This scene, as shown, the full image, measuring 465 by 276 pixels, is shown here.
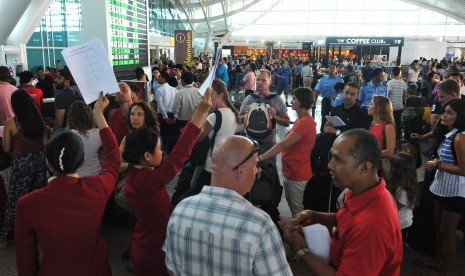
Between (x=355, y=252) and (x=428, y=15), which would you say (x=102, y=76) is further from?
(x=428, y=15)

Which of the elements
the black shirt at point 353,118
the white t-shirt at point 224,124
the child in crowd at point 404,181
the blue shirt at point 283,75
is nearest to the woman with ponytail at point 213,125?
the white t-shirt at point 224,124

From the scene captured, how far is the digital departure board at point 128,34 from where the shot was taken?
8336mm

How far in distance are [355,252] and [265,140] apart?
2.81 metres

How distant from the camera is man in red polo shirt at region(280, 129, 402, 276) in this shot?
4.72ft

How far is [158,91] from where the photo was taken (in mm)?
6762

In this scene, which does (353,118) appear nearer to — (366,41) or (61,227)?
(61,227)

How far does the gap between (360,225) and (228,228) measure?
0.53 metres

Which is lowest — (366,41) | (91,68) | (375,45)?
(91,68)

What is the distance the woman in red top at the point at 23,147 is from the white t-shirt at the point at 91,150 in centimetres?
38

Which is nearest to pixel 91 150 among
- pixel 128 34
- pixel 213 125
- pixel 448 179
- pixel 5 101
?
pixel 213 125

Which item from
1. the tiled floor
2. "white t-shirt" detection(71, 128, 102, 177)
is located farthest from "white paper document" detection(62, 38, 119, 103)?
the tiled floor

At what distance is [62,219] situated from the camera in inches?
69.6

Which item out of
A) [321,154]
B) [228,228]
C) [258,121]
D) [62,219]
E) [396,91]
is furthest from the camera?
[396,91]

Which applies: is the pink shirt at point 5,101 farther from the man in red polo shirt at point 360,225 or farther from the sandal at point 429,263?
the sandal at point 429,263
